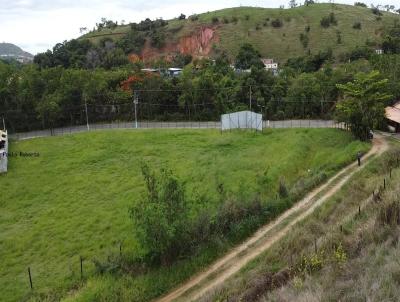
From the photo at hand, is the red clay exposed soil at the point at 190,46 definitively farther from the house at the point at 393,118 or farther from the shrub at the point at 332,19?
the house at the point at 393,118

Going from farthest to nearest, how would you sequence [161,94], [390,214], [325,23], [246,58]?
[325,23] < [246,58] < [161,94] < [390,214]

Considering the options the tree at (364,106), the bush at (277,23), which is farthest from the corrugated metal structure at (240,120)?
the bush at (277,23)

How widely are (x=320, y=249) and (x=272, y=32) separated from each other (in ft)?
349

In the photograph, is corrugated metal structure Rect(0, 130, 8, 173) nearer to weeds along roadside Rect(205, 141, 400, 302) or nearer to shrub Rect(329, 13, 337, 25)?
weeds along roadside Rect(205, 141, 400, 302)

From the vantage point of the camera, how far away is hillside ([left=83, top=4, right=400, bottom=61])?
110000mm

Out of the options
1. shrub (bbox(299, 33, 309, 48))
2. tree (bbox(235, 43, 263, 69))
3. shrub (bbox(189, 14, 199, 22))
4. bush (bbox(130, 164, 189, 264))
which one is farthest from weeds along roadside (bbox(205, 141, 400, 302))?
shrub (bbox(189, 14, 199, 22))

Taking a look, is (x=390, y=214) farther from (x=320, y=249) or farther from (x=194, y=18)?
(x=194, y=18)

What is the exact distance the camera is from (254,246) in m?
25.0

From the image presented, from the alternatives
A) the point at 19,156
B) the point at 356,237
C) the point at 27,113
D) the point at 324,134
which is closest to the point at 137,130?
the point at 19,156

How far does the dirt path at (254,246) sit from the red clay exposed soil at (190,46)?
3575 inches

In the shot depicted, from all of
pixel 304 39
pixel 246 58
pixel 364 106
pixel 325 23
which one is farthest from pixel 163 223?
pixel 325 23

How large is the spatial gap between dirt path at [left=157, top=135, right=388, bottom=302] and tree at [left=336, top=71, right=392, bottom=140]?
30.9ft

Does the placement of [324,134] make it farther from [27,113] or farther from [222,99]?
[27,113]

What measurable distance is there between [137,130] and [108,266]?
30.2m
